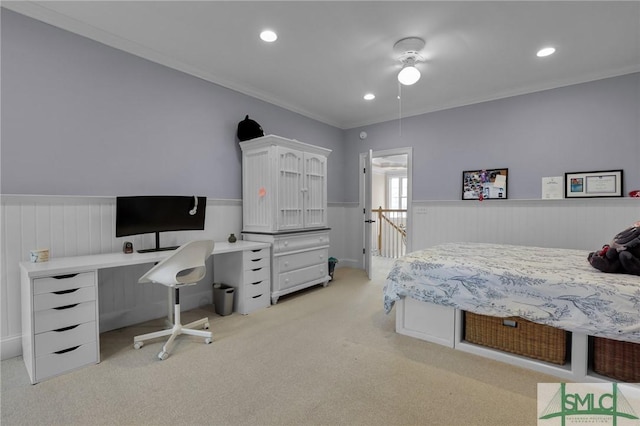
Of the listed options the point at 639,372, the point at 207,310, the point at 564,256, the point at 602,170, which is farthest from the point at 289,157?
the point at 602,170

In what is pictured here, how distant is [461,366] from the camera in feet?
7.00

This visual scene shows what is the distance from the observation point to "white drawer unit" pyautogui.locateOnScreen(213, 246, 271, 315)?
317 centimetres

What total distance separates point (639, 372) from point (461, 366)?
99 centimetres

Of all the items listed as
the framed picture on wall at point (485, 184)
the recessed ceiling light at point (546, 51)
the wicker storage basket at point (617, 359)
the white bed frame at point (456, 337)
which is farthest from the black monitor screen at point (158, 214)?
the recessed ceiling light at point (546, 51)

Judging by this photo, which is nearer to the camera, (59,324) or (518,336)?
(59,324)

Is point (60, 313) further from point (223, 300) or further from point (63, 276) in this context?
point (223, 300)

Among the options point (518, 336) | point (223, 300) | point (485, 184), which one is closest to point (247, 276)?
point (223, 300)

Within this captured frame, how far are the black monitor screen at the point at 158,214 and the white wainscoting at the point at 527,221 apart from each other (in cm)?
323

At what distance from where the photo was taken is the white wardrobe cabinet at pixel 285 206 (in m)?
3.49

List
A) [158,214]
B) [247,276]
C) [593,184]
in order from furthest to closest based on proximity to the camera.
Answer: [593,184] < [247,276] < [158,214]

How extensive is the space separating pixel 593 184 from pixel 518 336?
2.44 m

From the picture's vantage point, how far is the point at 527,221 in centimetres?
382

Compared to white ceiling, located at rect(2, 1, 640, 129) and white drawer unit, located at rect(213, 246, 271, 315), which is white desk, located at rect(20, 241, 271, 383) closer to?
white drawer unit, located at rect(213, 246, 271, 315)

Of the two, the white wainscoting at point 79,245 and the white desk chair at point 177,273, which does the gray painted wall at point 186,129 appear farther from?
the white desk chair at point 177,273
